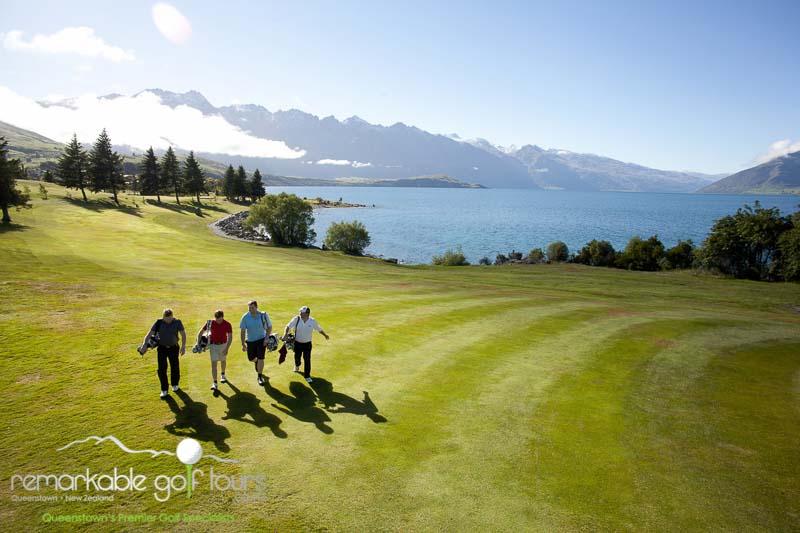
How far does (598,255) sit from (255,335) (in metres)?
79.2

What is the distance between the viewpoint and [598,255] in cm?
7969

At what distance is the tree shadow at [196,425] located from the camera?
10938mm

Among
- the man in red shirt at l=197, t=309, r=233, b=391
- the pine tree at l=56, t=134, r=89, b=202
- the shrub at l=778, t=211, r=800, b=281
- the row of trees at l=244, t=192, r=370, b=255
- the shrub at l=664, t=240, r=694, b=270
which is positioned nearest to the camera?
the man in red shirt at l=197, t=309, r=233, b=391

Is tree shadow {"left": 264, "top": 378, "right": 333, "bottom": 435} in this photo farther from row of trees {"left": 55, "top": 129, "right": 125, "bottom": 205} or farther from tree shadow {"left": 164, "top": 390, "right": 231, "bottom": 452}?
row of trees {"left": 55, "top": 129, "right": 125, "bottom": 205}

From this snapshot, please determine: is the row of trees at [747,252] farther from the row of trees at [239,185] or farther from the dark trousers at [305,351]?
the row of trees at [239,185]

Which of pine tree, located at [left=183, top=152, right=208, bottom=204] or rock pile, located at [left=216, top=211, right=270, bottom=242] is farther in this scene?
pine tree, located at [left=183, top=152, right=208, bottom=204]

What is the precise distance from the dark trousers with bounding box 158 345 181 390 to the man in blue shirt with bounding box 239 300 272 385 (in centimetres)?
216

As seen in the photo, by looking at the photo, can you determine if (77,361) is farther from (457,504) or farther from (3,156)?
(3,156)

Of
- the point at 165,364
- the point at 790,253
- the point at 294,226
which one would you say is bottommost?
the point at 165,364

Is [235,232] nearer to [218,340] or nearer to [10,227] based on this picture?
[10,227]

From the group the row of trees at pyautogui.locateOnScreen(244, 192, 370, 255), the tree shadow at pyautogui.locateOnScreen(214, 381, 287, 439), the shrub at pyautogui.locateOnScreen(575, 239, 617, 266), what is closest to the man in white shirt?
the tree shadow at pyautogui.locateOnScreen(214, 381, 287, 439)

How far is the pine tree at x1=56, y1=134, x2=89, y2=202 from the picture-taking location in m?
94.2

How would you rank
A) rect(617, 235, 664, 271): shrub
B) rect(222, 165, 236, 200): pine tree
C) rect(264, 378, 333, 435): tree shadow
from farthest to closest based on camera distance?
rect(222, 165, 236, 200): pine tree < rect(617, 235, 664, 271): shrub < rect(264, 378, 333, 435): tree shadow

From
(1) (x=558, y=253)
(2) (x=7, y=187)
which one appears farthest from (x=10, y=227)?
(1) (x=558, y=253)
